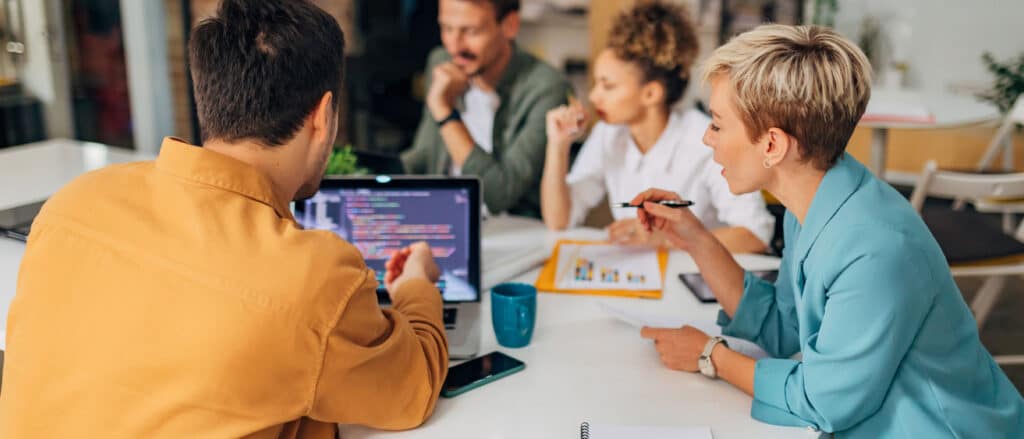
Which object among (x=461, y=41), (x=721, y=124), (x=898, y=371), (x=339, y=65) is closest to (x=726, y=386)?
(x=898, y=371)

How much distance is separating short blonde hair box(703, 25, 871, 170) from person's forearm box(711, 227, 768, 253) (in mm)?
805

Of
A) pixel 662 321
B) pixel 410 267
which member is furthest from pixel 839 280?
pixel 410 267

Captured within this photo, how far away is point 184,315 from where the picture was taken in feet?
3.30

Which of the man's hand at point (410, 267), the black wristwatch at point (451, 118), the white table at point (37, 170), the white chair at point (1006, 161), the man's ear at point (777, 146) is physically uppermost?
the man's ear at point (777, 146)

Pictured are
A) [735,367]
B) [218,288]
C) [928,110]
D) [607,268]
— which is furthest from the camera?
[928,110]

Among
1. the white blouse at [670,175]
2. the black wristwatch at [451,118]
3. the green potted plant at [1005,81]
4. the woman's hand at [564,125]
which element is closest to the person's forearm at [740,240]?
the white blouse at [670,175]

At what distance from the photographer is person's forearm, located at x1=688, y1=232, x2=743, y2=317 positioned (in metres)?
1.61

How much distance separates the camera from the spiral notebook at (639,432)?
3.97ft

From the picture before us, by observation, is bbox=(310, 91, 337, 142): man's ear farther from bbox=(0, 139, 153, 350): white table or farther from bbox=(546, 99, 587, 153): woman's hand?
bbox=(546, 99, 587, 153): woman's hand

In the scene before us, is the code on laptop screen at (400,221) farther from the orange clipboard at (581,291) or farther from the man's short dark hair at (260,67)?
the man's short dark hair at (260,67)

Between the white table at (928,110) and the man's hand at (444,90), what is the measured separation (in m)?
1.84

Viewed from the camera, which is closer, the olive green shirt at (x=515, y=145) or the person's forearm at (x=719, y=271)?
the person's forearm at (x=719, y=271)

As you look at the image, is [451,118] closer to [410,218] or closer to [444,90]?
[444,90]

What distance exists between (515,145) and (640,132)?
15.1 inches
